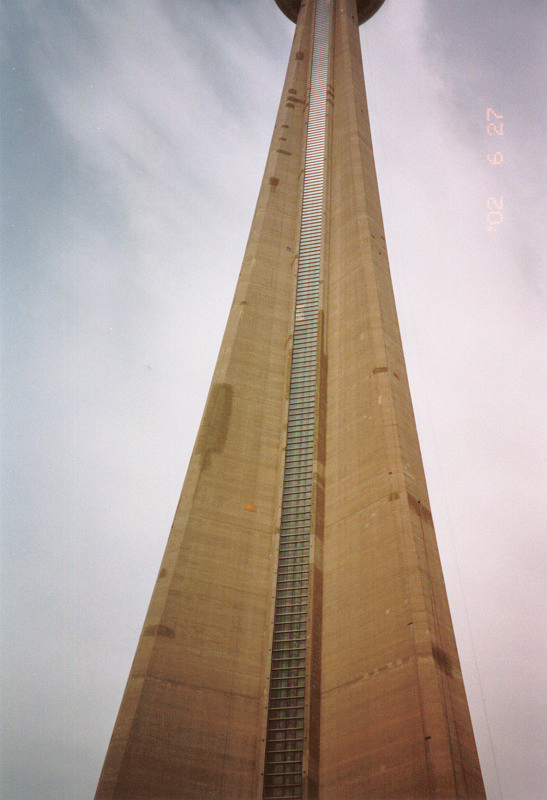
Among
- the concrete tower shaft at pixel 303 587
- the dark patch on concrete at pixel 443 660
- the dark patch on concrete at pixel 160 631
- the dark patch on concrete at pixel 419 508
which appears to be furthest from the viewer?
the dark patch on concrete at pixel 419 508

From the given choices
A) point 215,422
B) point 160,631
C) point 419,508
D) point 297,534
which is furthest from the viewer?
point 215,422

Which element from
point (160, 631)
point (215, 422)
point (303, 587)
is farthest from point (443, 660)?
point (215, 422)

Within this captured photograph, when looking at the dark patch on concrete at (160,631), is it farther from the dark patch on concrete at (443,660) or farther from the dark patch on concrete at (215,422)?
the dark patch on concrete at (443,660)

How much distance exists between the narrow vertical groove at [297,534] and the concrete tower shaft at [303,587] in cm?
4

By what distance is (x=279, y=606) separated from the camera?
15.3m

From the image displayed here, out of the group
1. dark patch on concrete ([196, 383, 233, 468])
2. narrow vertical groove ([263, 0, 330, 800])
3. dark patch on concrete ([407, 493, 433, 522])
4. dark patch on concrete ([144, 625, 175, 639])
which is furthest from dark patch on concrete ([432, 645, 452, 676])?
dark patch on concrete ([196, 383, 233, 468])

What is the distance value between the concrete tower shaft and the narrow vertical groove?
0.13 ft

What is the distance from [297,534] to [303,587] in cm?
137

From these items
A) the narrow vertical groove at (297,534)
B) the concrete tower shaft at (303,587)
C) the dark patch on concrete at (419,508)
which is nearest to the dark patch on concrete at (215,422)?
the concrete tower shaft at (303,587)

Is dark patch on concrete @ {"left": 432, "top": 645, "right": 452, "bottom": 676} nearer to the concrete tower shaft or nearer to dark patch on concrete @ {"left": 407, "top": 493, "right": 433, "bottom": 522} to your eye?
the concrete tower shaft

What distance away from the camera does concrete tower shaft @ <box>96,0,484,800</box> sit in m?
12.3

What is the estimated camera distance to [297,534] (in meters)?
16.5

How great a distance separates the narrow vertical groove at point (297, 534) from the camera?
13.2 meters

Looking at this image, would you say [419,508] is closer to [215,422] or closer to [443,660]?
[443,660]
